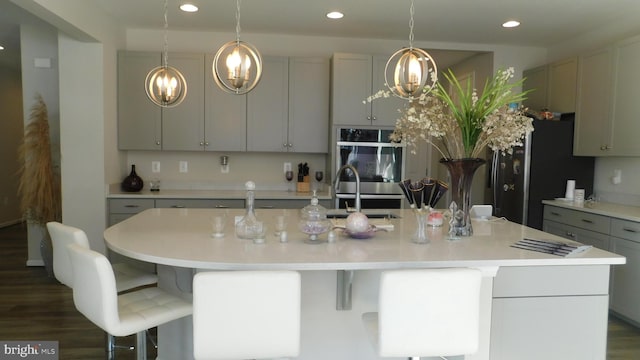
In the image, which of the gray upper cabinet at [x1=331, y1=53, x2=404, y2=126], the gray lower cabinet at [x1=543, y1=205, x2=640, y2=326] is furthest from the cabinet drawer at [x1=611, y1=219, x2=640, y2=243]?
the gray upper cabinet at [x1=331, y1=53, x2=404, y2=126]

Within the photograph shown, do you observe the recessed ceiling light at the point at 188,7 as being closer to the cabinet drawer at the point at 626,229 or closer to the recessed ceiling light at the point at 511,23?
the recessed ceiling light at the point at 511,23

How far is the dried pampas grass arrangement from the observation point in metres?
4.39

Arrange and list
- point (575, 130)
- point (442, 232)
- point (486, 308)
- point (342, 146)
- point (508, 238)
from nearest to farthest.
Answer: point (486, 308) → point (508, 238) → point (442, 232) → point (575, 130) → point (342, 146)

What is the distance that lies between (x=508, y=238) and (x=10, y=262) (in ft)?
17.0

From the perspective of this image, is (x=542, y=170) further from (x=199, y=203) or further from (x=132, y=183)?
(x=132, y=183)

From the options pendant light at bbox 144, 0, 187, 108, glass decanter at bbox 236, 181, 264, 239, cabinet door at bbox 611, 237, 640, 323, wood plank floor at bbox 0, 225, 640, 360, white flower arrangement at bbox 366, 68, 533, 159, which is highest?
pendant light at bbox 144, 0, 187, 108

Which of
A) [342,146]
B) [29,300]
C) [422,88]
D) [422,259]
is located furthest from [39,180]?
[422,259]

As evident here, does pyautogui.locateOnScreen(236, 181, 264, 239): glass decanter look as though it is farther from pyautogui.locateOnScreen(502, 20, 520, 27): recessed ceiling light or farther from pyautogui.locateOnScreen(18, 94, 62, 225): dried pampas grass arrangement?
pyautogui.locateOnScreen(502, 20, 520, 27): recessed ceiling light

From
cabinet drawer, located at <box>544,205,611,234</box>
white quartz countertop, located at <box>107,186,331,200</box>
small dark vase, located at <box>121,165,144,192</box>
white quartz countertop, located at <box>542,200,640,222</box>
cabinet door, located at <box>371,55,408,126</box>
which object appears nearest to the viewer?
white quartz countertop, located at <box>542,200,640,222</box>

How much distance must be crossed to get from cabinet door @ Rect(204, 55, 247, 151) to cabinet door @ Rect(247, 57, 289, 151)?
0.08 meters

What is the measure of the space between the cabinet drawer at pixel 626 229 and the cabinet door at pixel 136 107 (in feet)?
13.8

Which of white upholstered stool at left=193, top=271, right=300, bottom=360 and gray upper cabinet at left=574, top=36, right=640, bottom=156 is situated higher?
gray upper cabinet at left=574, top=36, right=640, bottom=156

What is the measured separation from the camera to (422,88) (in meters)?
2.71

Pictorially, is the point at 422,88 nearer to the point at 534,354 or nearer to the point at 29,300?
the point at 534,354
